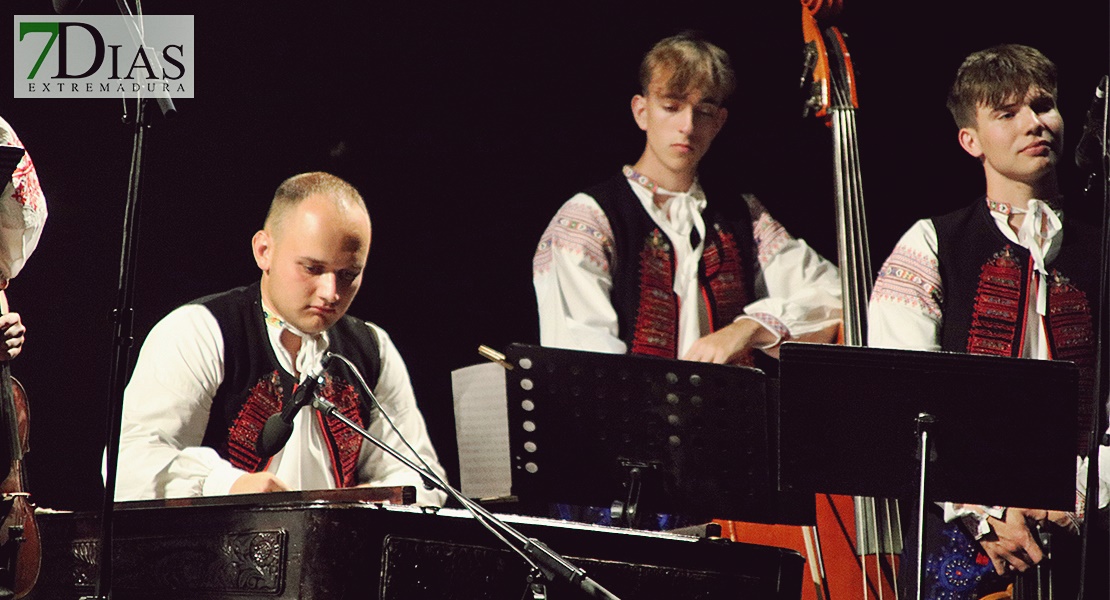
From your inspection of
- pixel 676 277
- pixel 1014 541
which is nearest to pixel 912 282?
pixel 676 277

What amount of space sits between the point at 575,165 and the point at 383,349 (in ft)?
3.21

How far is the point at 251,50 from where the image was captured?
13.7 feet

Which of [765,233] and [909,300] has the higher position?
[765,233]

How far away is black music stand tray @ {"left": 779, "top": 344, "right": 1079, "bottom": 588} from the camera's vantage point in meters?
2.79

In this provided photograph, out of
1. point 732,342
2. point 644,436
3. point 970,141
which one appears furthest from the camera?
point 970,141

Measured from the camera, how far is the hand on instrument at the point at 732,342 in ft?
13.3

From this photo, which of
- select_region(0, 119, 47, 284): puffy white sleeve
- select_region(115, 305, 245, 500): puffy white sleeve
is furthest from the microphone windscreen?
select_region(0, 119, 47, 284): puffy white sleeve

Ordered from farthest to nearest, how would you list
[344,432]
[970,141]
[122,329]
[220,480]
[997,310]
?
[970,141] < [997,310] < [344,432] < [220,480] < [122,329]

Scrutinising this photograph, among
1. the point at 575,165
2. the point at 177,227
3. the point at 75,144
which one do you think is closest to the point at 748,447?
the point at 575,165

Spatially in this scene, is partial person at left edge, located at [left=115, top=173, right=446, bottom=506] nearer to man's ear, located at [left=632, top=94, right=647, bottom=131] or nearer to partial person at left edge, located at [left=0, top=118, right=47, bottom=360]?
partial person at left edge, located at [left=0, top=118, right=47, bottom=360]

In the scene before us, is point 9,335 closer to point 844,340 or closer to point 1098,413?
point 844,340

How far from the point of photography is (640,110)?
14.6 ft

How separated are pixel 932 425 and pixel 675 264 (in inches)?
60.1

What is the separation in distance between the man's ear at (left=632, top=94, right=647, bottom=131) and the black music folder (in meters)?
1.78
